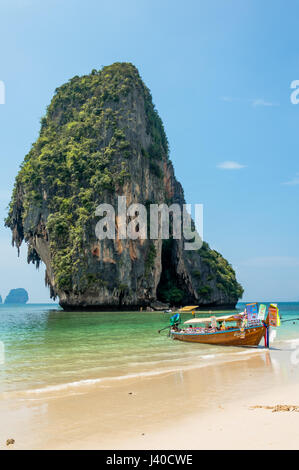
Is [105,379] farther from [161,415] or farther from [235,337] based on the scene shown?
[235,337]

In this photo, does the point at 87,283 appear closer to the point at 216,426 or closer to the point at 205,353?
the point at 205,353

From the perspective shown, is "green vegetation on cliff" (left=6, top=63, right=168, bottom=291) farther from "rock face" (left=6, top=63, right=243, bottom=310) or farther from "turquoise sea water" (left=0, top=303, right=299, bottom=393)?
"turquoise sea water" (left=0, top=303, right=299, bottom=393)

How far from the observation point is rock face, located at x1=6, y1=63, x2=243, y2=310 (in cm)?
4612

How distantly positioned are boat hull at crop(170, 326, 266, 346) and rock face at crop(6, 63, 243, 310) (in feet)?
97.8

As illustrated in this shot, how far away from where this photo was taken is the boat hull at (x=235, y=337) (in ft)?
50.9

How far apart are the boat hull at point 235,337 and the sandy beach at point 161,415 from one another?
6.19 meters

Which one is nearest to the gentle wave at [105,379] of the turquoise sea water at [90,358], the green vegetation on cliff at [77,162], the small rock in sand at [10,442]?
the turquoise sea water at [90,358]

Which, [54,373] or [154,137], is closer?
[54,373]

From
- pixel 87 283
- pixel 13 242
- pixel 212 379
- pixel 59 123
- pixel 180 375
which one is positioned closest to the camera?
pixel 212 379

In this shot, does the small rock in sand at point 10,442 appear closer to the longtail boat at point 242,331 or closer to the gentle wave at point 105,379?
the gentle wave at point 105,379

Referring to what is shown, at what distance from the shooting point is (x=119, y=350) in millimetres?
14016
